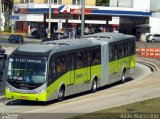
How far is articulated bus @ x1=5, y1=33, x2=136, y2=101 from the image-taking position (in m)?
24.1

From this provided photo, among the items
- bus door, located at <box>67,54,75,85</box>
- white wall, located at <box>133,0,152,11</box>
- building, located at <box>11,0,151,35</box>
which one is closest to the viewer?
bus door, located at <box>67,54,75,85</box>

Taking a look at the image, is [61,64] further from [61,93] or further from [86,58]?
[86,58]

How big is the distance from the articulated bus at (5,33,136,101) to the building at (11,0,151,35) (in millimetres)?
58720

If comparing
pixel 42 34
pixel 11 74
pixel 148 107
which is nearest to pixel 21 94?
pixel 11 74

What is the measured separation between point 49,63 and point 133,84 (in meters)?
9.56

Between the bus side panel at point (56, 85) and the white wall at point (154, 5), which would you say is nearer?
the bus side panel at point (56, 85)

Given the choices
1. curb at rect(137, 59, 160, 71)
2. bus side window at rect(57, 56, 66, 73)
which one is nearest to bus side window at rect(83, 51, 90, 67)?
bus side window at rect(57, 56, 66, 73)

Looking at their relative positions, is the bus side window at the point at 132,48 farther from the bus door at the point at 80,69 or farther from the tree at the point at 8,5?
the tree at the point at 8,5

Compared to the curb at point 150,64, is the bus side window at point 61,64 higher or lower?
higher

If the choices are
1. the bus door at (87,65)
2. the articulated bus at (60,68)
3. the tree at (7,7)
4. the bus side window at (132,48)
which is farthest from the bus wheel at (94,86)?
the tree at (7,7)

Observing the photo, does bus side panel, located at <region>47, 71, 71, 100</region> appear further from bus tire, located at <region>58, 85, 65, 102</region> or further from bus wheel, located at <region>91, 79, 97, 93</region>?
bus wheel, located at <region>91, 79, 97, 93</region>

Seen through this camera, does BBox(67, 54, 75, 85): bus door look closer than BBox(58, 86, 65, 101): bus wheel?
No

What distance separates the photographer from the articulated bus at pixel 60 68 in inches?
950

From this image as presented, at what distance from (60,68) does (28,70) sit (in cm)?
182
